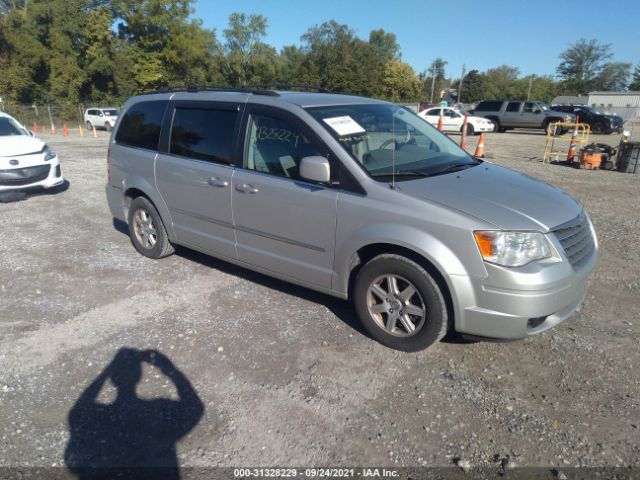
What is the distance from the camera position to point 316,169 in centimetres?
352

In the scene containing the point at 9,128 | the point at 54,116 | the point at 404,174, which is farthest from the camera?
the point at 54,116

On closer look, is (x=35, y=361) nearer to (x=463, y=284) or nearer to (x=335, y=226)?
(x=335, y=226)

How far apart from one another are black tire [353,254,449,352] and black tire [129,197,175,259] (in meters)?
2.63

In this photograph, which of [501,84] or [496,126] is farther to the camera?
[501,84]

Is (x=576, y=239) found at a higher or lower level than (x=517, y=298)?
higher

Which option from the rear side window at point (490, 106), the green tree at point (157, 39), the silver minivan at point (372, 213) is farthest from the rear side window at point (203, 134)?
the green tree at point (157, 39)

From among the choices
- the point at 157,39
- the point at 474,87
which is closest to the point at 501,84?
the point at 474,87

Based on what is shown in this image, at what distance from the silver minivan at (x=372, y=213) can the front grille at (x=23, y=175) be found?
15.4ft

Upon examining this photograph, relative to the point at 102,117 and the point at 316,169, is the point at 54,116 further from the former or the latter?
the point at 316,169

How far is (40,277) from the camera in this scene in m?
5.04

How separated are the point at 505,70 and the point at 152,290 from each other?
10913 centimetres

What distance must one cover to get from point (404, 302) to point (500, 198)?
104 cm

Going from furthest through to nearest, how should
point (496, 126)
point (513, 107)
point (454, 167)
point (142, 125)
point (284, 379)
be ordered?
point (496, 126)
point (513, 107)
point (142, 125)
point (454, 167)
point (284, 379)

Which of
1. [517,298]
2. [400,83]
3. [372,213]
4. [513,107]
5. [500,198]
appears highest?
[400,83]
